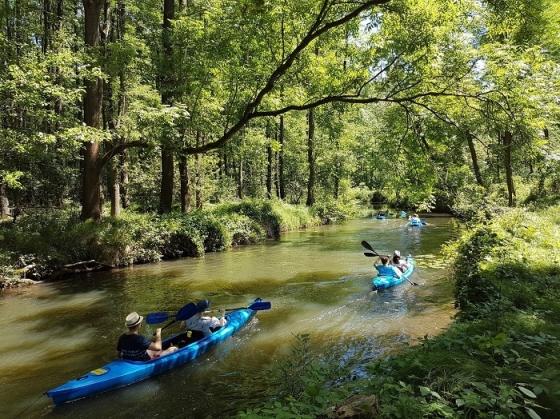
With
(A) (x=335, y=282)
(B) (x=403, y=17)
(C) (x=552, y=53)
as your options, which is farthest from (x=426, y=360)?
(C) (x=552, y=53)

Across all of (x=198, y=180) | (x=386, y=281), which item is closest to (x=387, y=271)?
(x=386, y=281)

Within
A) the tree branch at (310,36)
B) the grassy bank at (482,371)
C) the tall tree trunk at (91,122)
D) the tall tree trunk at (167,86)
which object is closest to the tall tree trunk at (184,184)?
the tall tree trunk at (167,86)

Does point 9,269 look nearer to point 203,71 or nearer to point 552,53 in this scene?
point 203,71

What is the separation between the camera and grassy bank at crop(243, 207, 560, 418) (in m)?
2.71

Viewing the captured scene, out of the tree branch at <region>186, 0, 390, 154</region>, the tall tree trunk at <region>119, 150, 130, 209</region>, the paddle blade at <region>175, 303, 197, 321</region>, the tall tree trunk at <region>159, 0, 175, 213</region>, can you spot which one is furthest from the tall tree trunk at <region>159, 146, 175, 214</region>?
the paddle blade at <region>175, 303, 197, 321</region>

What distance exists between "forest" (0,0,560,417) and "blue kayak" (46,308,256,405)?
3.42m

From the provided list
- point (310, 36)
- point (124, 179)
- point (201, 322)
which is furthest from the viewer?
point (124, 179)

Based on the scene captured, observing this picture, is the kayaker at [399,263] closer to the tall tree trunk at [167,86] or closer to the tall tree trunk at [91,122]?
the tall tree trunk at [167,86]

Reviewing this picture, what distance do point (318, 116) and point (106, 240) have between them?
7.82m

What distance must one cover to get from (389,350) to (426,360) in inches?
162

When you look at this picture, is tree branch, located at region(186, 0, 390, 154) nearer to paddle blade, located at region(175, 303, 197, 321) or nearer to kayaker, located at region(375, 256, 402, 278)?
paddle blade, located at region(175, 303, 197, 321)

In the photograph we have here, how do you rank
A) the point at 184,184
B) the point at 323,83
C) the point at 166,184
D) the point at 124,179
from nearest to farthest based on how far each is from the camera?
the point at 323,83
the point at 166,184
the point at 184,184
the point at 124,179

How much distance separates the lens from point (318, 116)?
1388cm

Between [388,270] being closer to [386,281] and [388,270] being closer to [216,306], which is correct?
[386,281]
